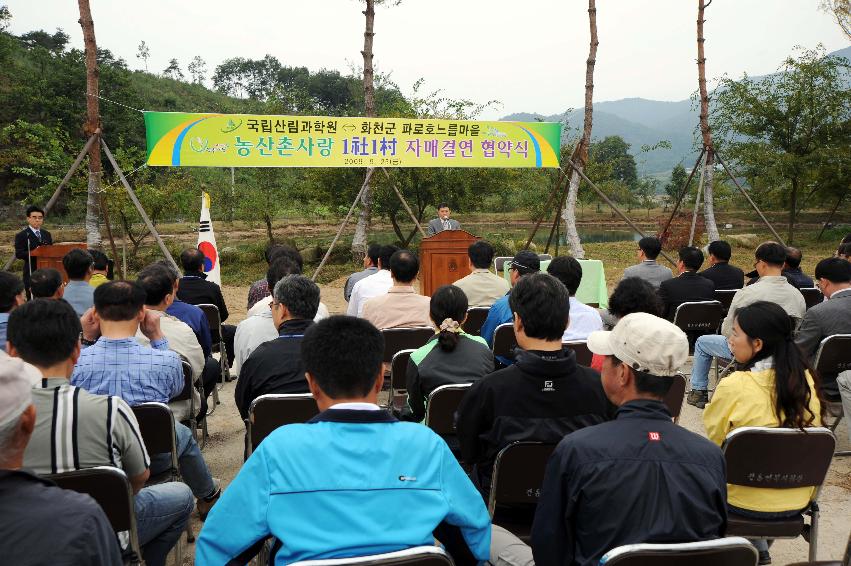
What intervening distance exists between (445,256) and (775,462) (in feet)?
21.3

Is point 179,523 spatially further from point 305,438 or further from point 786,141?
point 786,141

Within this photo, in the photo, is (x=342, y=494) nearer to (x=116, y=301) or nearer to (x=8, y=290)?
(x=116, y=301)

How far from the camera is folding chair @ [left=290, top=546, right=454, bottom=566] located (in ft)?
4.93

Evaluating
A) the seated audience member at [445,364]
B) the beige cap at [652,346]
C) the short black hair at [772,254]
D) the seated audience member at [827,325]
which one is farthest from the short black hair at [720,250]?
the beige cap at [652,346]

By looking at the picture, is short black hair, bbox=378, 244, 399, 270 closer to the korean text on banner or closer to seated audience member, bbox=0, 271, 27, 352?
the korean text on banner

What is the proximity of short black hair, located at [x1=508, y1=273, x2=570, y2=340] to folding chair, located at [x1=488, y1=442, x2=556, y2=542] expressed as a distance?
1.63 ft

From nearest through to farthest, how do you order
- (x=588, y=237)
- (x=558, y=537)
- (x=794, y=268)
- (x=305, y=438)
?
1. (x=305, y=438)
2. (x=558, y=537)
3. (x=794, y=268)
4. (x=588, y=237)

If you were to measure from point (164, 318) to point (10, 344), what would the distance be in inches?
63.7

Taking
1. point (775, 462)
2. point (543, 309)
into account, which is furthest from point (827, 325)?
point (543, 309)

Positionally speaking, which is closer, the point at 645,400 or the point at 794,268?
the point at 645,400

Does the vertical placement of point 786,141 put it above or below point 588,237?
above

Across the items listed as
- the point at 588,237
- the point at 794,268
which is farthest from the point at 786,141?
the point at 794,268

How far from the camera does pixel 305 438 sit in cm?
172

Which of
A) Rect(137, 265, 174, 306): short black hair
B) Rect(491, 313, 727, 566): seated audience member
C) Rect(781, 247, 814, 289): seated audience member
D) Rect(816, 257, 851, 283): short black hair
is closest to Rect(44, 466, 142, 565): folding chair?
Rect(491, 313, 727, 566): seated audience member
